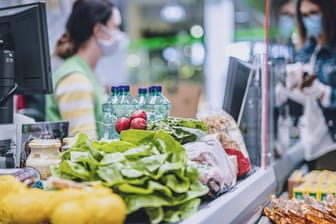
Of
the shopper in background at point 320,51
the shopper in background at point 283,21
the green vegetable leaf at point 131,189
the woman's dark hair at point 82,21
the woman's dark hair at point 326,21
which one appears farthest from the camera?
the shopper in background at point 283,21

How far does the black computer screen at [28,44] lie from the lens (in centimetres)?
209

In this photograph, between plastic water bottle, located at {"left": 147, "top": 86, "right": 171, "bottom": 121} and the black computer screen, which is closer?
plastic water bottle, located at {"left": 147, "top": 86, "right": 171, "bottom": 121}

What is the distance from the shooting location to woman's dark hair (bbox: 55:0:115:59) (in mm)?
3049

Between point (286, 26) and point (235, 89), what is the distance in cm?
269

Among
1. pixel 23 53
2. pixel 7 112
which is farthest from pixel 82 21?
pixel 7 112

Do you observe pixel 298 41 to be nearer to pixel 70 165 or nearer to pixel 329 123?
pixel 329 123

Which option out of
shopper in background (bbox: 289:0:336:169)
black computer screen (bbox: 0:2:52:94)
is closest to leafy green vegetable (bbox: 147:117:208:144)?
black computer screen (bbox: 0:2:52:94)

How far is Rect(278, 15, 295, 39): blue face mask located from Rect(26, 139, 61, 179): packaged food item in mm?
2972

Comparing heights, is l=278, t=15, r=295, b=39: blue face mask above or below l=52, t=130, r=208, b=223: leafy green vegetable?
above

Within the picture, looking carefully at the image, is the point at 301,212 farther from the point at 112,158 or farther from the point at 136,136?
the point at 112,158

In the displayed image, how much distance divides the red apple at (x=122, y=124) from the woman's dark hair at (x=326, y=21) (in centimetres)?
258

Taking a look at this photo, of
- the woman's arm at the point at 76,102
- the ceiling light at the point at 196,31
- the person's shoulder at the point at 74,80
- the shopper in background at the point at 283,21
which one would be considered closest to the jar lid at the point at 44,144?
the woman's arm at the point at 76,102

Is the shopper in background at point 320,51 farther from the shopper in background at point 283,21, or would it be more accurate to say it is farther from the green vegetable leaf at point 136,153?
the green vegetable leaf at point 136,153

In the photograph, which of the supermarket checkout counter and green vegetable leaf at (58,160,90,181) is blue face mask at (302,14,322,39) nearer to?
the supermarket checkout counter
